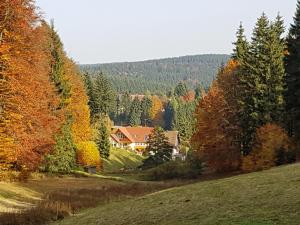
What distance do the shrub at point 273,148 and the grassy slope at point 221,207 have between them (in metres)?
20.4

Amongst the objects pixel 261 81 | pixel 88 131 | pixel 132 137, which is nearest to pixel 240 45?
pixel 261 81

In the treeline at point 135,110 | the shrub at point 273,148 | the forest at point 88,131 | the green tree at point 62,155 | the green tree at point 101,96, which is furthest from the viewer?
the treeline at point 135,110

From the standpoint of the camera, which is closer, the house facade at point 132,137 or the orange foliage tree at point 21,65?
the orange foliage tree at point 21,65

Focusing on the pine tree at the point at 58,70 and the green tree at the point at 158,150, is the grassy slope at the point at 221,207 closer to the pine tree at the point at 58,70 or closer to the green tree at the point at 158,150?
the pine tree at the point at 58,70

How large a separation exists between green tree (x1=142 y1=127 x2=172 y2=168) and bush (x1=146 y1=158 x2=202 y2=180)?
2139cm

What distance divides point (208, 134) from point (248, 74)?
8.04 metres

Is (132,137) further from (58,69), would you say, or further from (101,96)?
(58,69)

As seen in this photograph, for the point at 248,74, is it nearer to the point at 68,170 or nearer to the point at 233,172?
the point at 233,172

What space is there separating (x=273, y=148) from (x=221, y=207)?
26997 millimetres

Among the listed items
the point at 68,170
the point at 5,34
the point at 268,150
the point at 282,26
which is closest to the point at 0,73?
the point at 5,34

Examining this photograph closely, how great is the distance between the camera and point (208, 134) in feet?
168

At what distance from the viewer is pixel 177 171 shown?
190ft

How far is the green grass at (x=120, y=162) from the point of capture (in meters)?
86.8

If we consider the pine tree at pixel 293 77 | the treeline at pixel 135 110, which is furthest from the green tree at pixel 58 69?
the treeline at pixel 135 110
